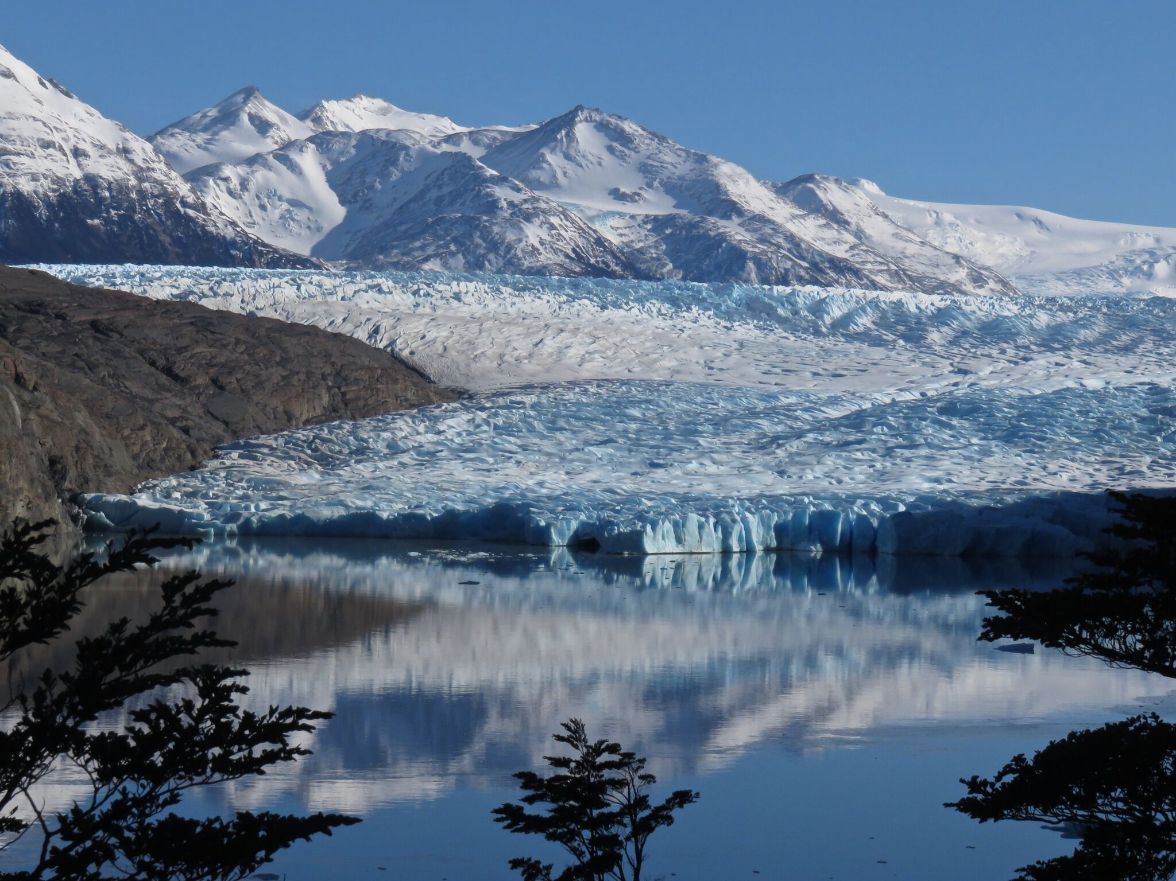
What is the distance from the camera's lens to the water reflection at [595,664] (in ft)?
30.6

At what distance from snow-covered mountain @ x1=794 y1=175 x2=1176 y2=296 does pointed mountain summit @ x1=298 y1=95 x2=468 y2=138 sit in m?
46.4

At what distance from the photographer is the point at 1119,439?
25.9 metres

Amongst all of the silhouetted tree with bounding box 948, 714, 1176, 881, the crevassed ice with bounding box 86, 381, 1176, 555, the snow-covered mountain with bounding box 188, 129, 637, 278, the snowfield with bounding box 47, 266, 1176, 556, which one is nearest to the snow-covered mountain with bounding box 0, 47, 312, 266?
the snow-covered mountain with bounding box 188, 129, 637, 278

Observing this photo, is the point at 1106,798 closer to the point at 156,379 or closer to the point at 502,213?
the point at 156,379

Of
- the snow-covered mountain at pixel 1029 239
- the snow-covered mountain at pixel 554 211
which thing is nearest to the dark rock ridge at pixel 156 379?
the snow-covered mountain at pixel 554 211

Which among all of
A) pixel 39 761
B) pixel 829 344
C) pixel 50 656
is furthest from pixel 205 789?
pixel 829 344

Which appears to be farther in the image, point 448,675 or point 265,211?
point 265,211

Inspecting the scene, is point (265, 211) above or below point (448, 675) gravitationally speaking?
above

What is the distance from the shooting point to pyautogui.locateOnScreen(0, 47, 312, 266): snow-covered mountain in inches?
3836

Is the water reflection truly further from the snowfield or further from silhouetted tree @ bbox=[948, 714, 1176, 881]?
silhouetted tree @ bbox=[948, 714, 1176, 881]

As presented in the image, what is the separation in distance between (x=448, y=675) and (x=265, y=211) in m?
115

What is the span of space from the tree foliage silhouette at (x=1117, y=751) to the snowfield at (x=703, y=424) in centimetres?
1667

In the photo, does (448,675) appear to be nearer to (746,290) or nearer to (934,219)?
(746,290)

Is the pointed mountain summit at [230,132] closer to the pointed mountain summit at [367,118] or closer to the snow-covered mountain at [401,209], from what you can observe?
the pointed mountain summit at [367,118]
